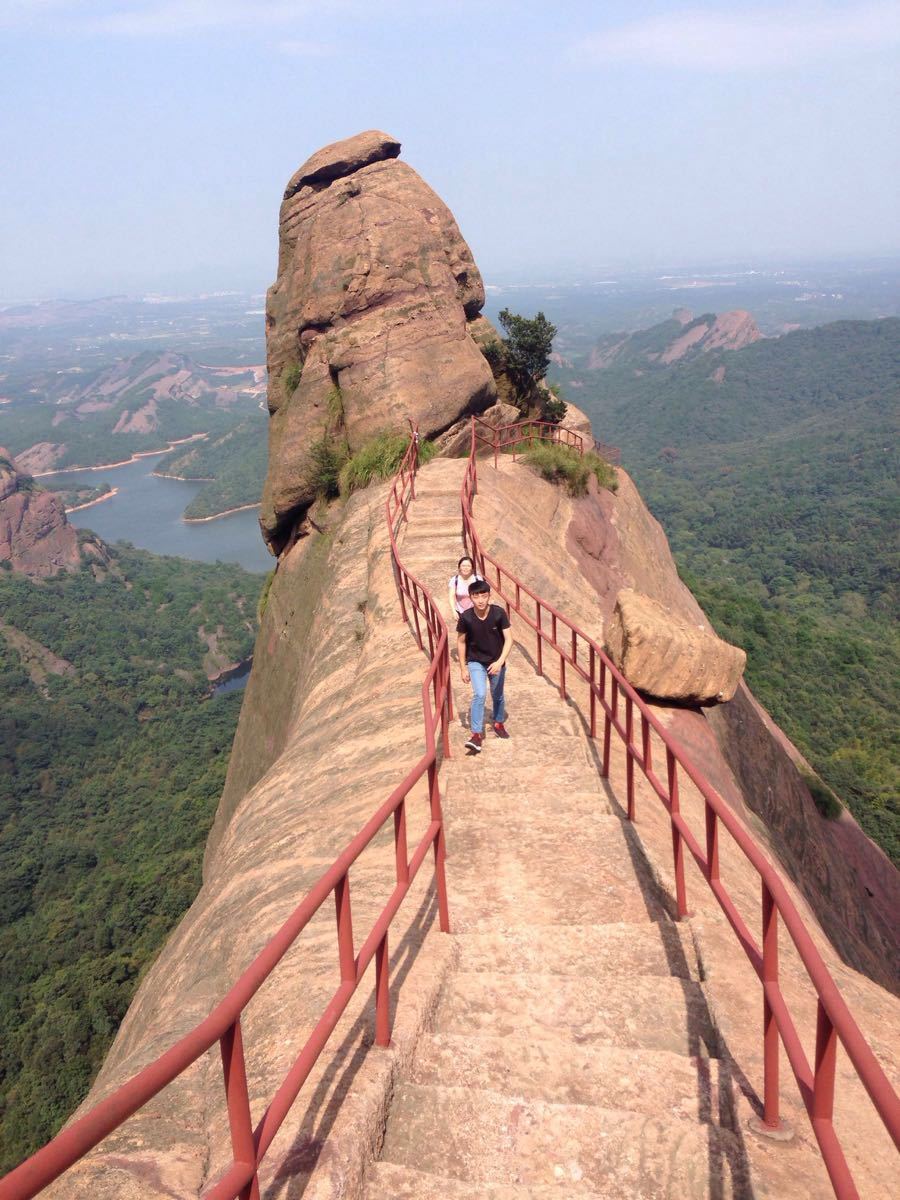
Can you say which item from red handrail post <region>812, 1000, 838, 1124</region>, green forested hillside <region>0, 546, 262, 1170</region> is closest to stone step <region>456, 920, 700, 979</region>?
red handrail post <region>812, 1000, 838, 1124</region>

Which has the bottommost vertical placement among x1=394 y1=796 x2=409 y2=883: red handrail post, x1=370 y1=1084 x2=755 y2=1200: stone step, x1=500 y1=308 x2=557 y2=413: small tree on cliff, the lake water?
the lake water

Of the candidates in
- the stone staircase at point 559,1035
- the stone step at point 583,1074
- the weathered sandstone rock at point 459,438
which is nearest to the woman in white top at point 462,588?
the stone staircase at point 559,1035

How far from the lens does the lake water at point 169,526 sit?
124 meters

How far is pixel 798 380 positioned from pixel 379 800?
7615 inches

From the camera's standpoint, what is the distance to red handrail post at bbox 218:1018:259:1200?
2590 mm

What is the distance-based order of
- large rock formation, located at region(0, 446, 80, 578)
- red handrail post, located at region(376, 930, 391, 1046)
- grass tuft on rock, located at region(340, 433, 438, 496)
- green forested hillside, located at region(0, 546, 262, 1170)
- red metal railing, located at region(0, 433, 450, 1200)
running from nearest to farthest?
1. red metal railing, located at region(0, 433, 450, 1200)
2. red handrail post, located at region(376, 930, 391, 1046)
3. grass tuft on rock, located at region(340, 433, 438, 496)
4. green forested hillside, located at region(0, 546, 262, 1170)
5. large rock formation, located at region(0, 446, 80, 578)

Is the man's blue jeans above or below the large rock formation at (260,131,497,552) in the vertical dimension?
below

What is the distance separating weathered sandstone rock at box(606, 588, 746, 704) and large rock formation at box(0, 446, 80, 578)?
9462 centimetres

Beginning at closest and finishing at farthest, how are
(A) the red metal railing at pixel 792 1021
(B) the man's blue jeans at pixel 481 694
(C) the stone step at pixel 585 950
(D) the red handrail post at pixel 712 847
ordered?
(A) the red metal railing at pixel 792 1021, (D) the red handrail post at pixel 712 847, (C) the stone step at pixel 585 950, (B) the man's blue jeans at pixel 481 694

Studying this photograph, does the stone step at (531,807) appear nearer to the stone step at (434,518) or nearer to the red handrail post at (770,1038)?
the red handrail post at (770,1038)

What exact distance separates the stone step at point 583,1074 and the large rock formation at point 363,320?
1608 cm

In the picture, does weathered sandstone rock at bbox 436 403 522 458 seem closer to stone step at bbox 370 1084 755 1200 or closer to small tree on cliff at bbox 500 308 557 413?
small tree on cliff at bbox 500 308 557 413

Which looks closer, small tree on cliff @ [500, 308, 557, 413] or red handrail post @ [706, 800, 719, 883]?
red handrail post @ [706, 800, 719, 883]

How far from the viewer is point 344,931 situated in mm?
3490
